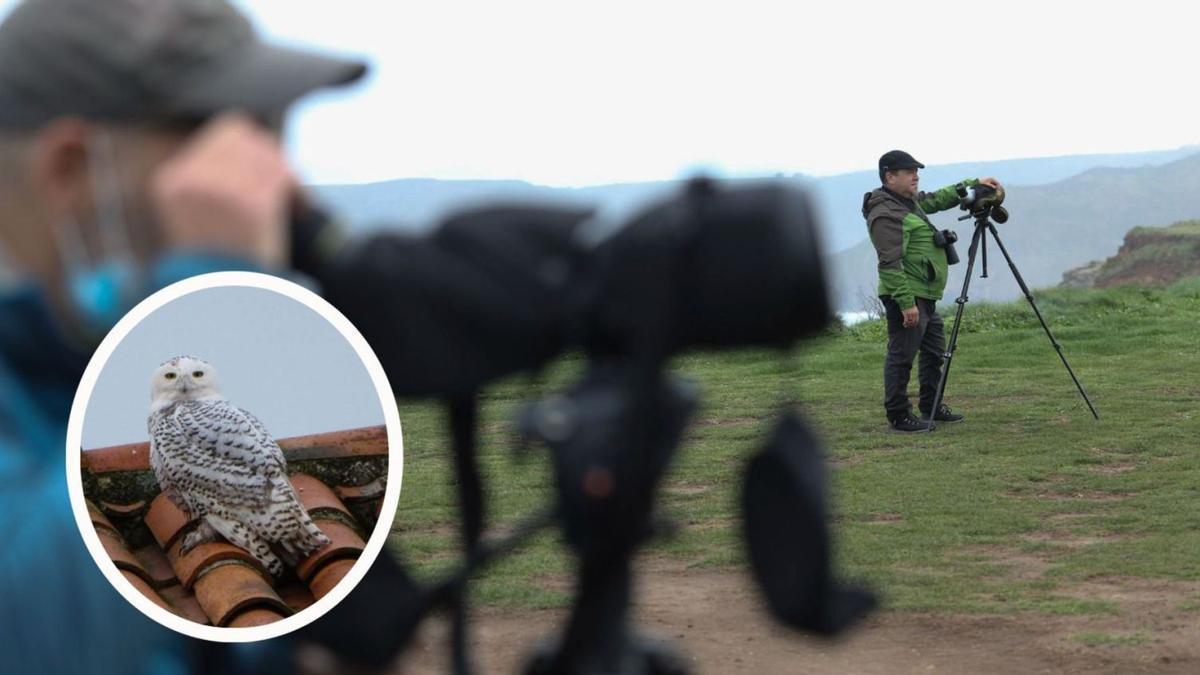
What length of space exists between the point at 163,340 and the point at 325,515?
221 millimetres

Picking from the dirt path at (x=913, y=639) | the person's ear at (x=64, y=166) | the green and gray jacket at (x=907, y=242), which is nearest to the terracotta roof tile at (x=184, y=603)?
the person's ear at (x=64, y=166)

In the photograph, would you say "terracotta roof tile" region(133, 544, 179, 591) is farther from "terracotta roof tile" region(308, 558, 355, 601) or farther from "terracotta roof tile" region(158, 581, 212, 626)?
"terracotta roof tile" region(308, 558, 355, 601)

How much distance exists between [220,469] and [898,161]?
332 inches

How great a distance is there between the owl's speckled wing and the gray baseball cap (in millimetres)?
295

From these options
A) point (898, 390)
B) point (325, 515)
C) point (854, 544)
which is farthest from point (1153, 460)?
point (325, 515)

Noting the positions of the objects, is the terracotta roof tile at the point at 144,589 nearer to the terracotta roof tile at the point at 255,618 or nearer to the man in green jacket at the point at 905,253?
the terracotta roof tile at the point at 255,618

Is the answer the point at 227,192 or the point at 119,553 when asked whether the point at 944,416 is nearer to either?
the point at 119,553

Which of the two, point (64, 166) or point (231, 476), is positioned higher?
point (64, 166)

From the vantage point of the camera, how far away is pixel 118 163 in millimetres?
1135

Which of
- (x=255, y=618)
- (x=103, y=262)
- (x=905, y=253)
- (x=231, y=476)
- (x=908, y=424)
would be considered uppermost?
(x=103, y=262)

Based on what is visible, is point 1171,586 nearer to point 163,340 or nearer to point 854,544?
point 854,544

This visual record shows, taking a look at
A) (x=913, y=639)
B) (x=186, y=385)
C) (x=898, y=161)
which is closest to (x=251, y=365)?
(x=186, y=385)

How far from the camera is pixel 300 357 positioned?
129cm

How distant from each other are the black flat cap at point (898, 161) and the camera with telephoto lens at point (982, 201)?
53 centimetres
